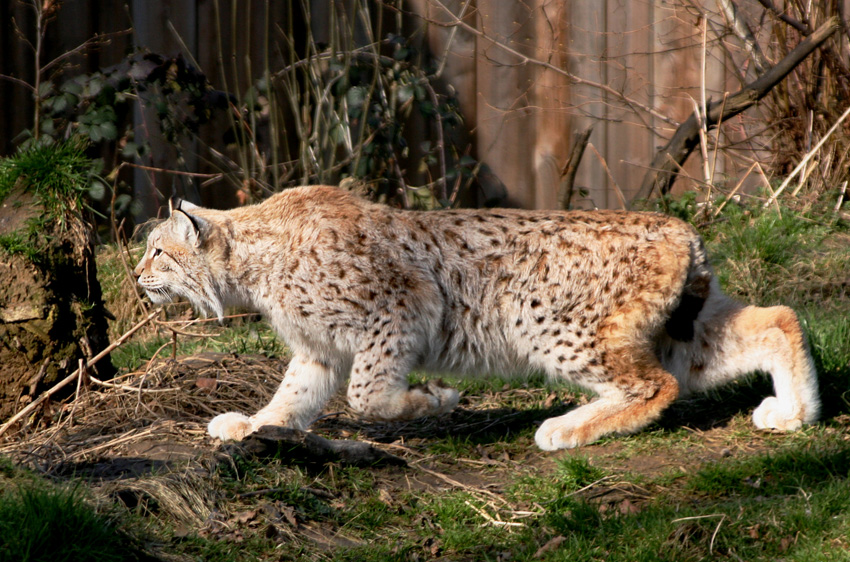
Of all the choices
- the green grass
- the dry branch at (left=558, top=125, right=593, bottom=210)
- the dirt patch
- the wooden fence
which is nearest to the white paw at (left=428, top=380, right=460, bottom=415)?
the dirt patch

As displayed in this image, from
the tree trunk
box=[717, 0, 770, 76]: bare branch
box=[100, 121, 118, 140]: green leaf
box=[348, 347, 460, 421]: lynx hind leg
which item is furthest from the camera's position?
box=[717, 0, 770, 76]: bare branch

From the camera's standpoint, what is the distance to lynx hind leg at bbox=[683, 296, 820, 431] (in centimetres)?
424

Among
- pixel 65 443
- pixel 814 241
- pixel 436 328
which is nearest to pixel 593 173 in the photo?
pixel 814 241

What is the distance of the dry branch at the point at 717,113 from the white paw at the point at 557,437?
332 cm

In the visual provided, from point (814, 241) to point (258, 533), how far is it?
4762 millimetres

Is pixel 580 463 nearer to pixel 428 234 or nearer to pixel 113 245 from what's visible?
pixel 428 234

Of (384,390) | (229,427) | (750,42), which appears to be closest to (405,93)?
(750,42)

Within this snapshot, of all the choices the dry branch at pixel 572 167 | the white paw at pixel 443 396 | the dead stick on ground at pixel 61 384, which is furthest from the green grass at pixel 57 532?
the dry branch at pixel 572 167

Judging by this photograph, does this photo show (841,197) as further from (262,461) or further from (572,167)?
(262,461)

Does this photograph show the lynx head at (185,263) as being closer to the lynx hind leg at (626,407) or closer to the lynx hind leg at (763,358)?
the lynx hind leg at (626,407)

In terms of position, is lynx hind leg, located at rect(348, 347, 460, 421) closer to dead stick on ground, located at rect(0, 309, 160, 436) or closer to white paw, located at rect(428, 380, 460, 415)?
white paw, located at rect(428, 380, 460, 415)

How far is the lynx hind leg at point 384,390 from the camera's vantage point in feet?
14.3

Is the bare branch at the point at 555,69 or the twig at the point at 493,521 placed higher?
the bare branch at the point at 555,69

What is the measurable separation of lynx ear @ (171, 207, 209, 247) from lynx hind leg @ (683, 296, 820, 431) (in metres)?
2.38
